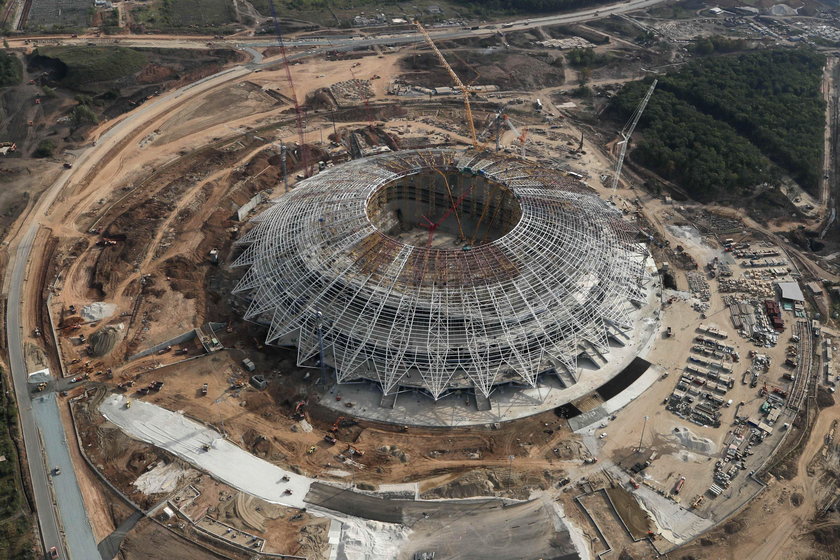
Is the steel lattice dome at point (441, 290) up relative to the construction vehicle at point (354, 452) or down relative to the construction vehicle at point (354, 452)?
up

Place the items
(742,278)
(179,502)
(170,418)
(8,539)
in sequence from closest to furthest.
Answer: (8,539) → (179,502) → (170,418) → (742,278)

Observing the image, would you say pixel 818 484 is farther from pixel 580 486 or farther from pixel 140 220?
pixel 140 220

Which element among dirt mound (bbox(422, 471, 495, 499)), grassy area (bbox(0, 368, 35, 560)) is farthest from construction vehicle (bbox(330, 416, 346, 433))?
grassy area (bbox(0, 368, 35, 560))

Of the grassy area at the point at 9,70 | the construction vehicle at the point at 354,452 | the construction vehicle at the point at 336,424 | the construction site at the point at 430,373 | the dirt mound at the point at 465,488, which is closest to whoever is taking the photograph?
the construction site at the point at 430,373

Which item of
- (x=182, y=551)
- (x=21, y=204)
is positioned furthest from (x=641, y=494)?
(x=21, y=204)

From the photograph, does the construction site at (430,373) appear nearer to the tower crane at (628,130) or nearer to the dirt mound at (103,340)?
the dirt mound at (103,340)

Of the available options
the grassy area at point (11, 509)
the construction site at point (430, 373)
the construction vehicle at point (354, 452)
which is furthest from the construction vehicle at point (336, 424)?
the grassy area at point (11, 509)
